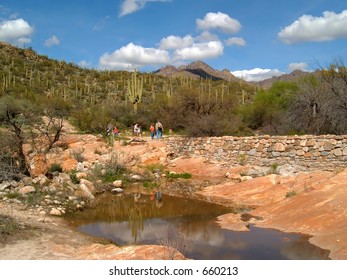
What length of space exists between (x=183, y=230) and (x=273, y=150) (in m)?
8.69

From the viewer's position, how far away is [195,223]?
1083cm

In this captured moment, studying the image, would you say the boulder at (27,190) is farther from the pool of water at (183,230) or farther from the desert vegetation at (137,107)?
the pool of water at (183,230)

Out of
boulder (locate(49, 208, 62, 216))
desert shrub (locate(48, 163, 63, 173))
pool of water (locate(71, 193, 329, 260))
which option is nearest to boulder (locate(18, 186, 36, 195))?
boulder (locate(49, 208, 62, 216))

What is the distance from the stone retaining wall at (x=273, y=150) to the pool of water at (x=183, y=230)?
526 centimetres

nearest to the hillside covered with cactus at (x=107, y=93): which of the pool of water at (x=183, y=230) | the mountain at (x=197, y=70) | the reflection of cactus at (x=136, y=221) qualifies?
the pool of water at (x=183, y=230)

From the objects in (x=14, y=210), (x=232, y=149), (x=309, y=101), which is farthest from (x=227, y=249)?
(x=309, y=101)

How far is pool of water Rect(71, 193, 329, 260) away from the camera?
786cm

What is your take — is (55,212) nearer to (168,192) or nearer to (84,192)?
(84,192)

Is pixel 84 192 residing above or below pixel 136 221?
above

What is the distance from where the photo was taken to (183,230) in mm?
10070

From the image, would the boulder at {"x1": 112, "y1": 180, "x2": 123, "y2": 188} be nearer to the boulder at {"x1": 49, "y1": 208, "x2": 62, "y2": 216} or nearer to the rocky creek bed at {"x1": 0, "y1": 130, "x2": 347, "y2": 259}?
the rocky creek bed at {"x1": 0, "y1": 130, "x2": 347, "y2": 259}

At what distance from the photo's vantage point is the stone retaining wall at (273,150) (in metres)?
15.7

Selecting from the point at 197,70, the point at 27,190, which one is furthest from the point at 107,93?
the point at 197,70

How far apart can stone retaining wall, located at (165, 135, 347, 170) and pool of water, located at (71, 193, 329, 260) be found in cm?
526
